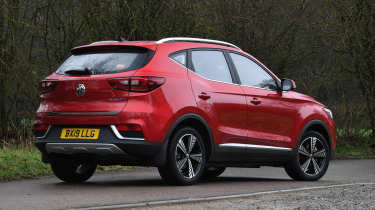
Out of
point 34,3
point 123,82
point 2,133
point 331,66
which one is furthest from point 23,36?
point 123,82

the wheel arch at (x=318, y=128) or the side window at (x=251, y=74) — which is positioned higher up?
the side window at (x=251, y=74)

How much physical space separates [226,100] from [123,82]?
1685 mm

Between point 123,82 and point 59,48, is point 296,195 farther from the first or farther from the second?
point 59,48

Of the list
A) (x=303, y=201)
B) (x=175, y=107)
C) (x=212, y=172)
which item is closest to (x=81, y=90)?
(x=175, y=107)

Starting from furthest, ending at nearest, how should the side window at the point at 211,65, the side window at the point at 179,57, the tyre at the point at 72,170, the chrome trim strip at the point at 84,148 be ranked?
the tyre at the point at 72,170 < the side window at the point at 211,65 < the side window at the point at 179,57 < the chrome trim strip at the point at 84,148

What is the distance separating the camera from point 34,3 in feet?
58.4

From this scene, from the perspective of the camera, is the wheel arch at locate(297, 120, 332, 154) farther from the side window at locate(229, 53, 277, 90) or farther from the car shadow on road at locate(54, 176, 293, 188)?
the car shadow on road at locate(54, 176, 293, 188)

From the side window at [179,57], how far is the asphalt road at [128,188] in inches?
62.6

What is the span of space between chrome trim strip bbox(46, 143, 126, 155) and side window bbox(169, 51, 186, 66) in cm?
148

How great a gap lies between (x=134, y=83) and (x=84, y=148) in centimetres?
97

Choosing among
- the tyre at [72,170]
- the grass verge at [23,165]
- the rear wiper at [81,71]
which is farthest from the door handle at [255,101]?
the grass verge at [23,165]

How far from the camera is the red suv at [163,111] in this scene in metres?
9.10

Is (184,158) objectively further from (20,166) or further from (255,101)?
(20,166)

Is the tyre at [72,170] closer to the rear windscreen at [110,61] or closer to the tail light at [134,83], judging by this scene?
the rear windscreen at [110,61]
